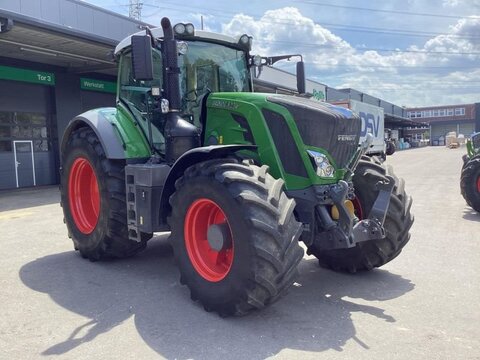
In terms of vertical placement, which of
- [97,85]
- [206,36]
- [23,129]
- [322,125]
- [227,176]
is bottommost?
[227,176]

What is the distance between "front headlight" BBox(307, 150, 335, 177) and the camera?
14.1ft

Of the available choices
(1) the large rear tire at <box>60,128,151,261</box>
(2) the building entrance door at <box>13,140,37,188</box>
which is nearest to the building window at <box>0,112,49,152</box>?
(2) the building entrance door at <box>13,140,37,188</box>

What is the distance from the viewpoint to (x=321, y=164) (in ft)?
14.1

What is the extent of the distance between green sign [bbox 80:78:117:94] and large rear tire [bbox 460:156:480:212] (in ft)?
50.8

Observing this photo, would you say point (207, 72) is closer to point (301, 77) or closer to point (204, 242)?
point (301, 77)

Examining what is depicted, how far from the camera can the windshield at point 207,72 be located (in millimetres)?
5301

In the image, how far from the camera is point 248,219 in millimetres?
3715

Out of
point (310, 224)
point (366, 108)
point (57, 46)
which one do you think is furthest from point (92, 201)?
point (366, 108)

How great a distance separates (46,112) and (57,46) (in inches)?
175

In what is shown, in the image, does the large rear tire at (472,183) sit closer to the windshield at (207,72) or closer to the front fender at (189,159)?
the windshield at (207,72)

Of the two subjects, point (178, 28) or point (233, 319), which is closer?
point (233, 319)

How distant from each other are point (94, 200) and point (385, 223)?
3.81 metres

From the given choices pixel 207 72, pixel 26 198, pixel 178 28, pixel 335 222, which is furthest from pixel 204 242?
pixel 26 198

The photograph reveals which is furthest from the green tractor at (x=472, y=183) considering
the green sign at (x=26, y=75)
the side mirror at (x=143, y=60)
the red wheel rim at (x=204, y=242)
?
the green sign at (x=26, y=75)
